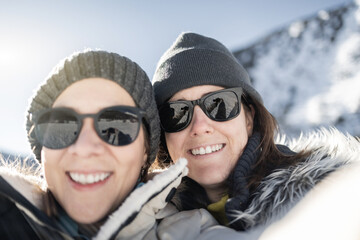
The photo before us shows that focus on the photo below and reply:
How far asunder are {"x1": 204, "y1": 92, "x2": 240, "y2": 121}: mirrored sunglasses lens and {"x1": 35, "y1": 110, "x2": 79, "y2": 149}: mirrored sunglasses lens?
925mm

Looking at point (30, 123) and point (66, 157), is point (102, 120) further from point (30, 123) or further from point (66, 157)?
point (30, 123)

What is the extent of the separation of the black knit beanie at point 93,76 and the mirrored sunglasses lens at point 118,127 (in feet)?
0.49

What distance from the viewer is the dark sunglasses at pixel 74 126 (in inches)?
60.9

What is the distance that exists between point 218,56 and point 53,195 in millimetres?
1491

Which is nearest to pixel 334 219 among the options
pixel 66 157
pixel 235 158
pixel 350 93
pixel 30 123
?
pixel 235 158

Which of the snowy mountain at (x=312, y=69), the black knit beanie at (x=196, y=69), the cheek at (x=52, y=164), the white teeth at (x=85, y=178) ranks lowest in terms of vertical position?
the snowy mountain at (x=312, y=69)

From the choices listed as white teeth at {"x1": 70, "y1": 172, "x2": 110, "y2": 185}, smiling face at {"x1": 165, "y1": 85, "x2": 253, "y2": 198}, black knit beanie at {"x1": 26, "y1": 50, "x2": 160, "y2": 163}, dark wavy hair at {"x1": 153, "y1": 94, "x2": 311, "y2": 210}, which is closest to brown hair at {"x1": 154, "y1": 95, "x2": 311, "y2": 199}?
dark wavy hair at {"x1": 153, "y1": 94, "x2": 311, "y2": 210}

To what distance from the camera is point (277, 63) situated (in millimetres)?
9750

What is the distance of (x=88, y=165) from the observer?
5.06 feet

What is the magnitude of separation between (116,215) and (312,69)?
872 cm

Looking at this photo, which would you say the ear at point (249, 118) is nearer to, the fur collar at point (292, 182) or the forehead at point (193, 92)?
the forehead at point (193, 92)

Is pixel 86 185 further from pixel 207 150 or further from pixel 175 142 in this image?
pixel 207 150

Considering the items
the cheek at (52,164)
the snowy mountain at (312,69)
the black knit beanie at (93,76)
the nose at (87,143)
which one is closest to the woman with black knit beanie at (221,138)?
the black knit beanie at (93,76)

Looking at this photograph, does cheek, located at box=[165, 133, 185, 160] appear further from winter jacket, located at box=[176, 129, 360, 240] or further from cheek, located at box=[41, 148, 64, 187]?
cheek, located at box=[41, 148, 64, 187]
